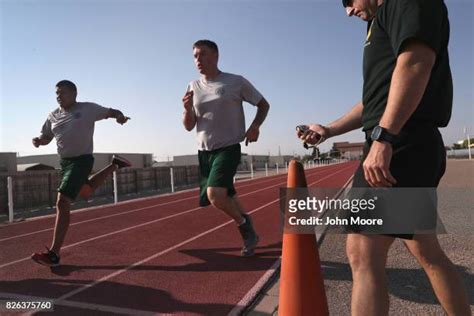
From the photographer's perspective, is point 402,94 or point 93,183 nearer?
point 402,94

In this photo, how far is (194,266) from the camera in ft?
14.1

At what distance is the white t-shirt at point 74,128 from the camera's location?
180 inches

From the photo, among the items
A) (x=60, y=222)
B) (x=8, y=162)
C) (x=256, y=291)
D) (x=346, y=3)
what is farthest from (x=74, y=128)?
(x=8, y=162)

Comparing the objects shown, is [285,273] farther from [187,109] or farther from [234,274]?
[187,109]

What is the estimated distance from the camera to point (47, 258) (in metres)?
4.24

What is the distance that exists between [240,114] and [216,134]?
0.36 metres

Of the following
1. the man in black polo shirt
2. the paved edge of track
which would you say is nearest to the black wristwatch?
the man in black polo shirt

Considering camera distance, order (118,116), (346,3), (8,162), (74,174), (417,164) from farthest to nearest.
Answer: (8,162)
(118,116)
(74,174)
(346,3)
(417,164)

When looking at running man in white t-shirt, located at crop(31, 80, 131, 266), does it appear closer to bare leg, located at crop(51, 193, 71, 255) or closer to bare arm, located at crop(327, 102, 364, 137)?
bare leg, located at crop(51, 193, 71, 255)

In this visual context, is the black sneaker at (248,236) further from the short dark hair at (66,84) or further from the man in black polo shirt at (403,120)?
the man in black polo shirt at (403,120)

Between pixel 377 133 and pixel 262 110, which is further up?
pixel 262 110

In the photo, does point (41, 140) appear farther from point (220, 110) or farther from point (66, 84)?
point (220, 110)

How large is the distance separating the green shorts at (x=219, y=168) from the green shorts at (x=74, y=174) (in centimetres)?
130

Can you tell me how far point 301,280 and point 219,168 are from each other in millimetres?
1884
